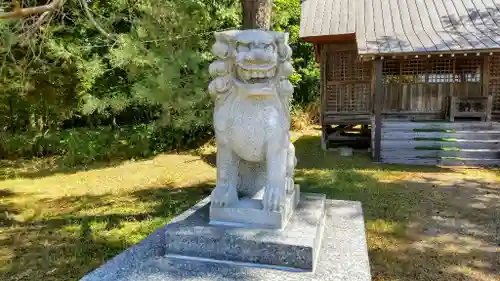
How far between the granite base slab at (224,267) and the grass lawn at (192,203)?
152 cm

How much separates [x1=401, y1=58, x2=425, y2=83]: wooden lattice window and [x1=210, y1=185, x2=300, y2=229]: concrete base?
9.24 meters

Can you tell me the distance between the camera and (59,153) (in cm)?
1148

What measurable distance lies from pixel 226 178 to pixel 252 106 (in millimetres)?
558

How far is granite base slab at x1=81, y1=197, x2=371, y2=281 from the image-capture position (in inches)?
89.0

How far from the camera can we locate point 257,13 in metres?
5.10

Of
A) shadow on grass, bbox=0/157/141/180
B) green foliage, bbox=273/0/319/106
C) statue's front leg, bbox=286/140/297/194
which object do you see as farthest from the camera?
green foliage, bbox=273/0/319/106

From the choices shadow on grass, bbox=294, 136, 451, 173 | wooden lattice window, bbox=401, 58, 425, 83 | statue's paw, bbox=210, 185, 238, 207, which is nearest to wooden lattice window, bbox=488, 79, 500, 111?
wooden lattice window, bbox=401, 58, 425, 83

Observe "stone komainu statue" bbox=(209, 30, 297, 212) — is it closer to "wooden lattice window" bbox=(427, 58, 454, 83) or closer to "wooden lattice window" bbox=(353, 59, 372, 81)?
"wooden lattice window" bbox=(353, 59, 372, 81)

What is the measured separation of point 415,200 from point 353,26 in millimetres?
5814

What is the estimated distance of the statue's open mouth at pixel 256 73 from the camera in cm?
240

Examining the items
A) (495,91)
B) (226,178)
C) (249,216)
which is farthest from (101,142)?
(495,91)

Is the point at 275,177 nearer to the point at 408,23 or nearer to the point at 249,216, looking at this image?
the point at 249,216

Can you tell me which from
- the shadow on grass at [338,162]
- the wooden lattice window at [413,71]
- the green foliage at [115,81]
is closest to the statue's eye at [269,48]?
the green foliage at [115,81]

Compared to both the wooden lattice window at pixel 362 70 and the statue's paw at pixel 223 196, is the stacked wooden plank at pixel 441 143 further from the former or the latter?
the statue's paw at pixel 223 196
